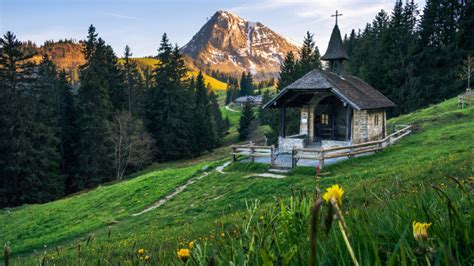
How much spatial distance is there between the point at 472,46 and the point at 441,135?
116 ft

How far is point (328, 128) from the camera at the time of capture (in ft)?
94.5

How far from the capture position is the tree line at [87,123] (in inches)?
1741

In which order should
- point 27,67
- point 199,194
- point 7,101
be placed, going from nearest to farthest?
1. point 199,194
2. point 7,101
3. point 27,67

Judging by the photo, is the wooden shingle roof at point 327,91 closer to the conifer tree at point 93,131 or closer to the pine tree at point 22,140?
the conifer tree at point 93,131

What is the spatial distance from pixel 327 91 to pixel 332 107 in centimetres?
426

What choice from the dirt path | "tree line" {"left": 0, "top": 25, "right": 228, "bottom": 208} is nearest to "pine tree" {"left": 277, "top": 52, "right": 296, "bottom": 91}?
"tree line" {"left": 0, "top": 25, "right": 228, "bottom": 208}

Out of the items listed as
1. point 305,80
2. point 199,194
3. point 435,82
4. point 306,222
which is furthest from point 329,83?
point 435,82

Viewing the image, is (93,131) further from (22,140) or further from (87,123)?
(22,140)

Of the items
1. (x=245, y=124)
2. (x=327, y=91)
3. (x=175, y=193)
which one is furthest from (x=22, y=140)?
(x=245, y=124)

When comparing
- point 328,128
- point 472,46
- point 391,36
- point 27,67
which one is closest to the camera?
point 328,128

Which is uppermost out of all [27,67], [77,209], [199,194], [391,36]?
[391,36]

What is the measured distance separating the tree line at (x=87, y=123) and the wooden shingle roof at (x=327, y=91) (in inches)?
1017

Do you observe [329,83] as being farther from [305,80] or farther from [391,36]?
[391,36]

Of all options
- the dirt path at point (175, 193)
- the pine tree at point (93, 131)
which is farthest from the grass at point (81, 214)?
the pine tree at point (93, 131)
